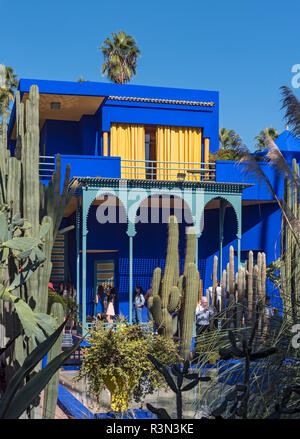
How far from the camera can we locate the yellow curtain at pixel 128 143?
1845 cm

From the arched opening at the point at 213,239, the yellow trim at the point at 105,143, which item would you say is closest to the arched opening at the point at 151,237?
the arched opening at the point at 213,239

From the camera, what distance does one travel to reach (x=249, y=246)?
19.1m

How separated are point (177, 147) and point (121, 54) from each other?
14239 millimetres

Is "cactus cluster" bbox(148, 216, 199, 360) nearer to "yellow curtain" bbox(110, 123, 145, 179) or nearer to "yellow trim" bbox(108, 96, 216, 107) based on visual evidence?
"yellow curtain" bbox(110, 123, 145, 179)

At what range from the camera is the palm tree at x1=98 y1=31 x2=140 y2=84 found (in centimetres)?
3108

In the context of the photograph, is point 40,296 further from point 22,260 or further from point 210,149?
point 210,149

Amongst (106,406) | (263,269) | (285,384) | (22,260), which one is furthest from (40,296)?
(263,269)

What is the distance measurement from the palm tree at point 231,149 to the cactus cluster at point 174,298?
2841 millimetres

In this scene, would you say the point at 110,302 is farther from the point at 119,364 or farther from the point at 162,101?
the point at 119,364

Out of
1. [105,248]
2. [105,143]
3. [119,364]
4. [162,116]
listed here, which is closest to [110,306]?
[105,248]

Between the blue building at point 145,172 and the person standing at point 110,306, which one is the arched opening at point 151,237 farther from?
the person standing at point 110,306

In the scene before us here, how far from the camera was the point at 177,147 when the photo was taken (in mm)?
19125
